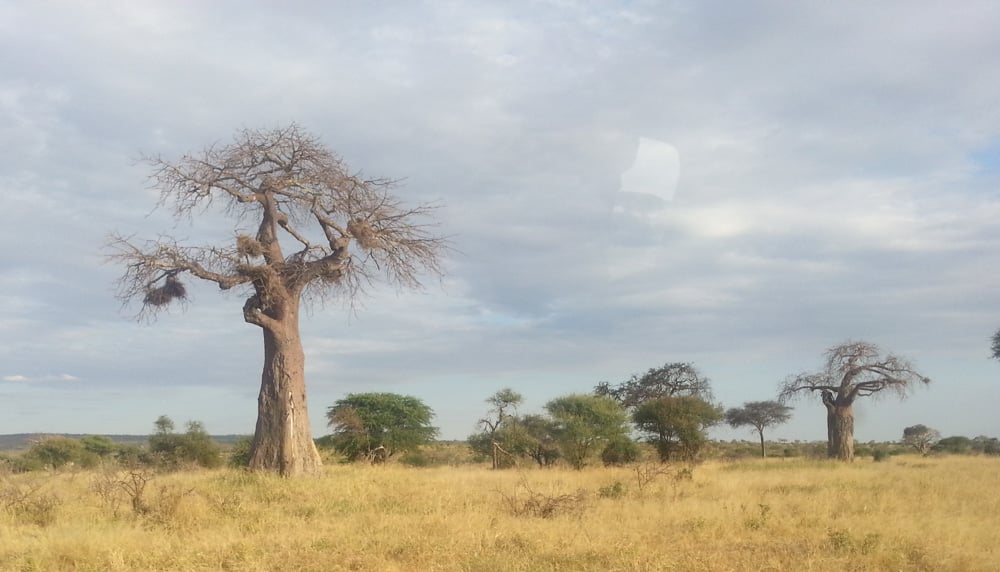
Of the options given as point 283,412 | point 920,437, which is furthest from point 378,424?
point 920,437

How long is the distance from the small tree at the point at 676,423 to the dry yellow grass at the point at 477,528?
495 inches

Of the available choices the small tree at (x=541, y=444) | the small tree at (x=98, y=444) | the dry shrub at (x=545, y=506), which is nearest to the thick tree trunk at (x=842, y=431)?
the small tree at (x=541, y=444)

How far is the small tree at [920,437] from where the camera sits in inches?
1694

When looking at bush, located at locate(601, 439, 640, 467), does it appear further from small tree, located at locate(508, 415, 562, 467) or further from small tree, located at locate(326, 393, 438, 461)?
small tree, located at locate(326, 393, 438, 461)

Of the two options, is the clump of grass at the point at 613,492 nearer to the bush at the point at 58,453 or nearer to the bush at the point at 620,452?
the bush at the point at 620,452

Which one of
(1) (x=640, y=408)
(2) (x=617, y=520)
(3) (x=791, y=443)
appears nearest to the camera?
(2) (x=617, y=520)

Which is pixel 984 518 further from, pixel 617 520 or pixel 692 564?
pixel 692 564

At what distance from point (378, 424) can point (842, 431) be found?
1580 centimetres

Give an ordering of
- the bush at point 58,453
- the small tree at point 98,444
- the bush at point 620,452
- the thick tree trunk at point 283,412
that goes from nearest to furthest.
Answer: the thick tree trunk at point 283,412 → the bush at point 620,452 → the bush at point 58,453 → the small tree at point 98,444

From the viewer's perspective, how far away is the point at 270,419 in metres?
14.0

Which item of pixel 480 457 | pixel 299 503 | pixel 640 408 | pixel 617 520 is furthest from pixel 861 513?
pixel 480 457

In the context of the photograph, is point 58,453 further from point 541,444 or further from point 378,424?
point 541,444

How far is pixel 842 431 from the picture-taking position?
27734 mm

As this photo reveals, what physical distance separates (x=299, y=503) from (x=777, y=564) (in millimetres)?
6443
